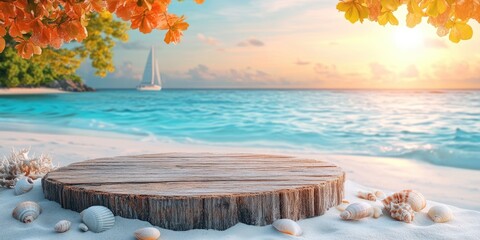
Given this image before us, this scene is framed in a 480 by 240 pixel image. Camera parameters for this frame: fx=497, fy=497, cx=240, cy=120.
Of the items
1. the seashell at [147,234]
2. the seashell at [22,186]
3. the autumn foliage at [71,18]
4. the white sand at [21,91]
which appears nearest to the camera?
the autumn foliage at [71,18]

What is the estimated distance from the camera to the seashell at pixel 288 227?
3.24 m

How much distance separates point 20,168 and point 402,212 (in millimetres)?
3380

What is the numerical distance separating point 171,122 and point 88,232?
18858 millimetres

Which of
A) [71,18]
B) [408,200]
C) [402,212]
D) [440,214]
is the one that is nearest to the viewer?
[71,18]

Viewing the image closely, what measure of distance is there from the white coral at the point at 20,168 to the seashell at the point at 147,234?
6.42 feet

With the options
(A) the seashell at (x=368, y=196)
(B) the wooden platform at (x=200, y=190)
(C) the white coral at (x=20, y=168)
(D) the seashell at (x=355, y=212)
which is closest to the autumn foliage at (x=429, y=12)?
(B) the wooden platform at (x=200, y=190)

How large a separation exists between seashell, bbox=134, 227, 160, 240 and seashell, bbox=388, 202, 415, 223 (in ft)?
5.92

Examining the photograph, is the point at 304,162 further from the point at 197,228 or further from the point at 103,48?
the point at 103,48

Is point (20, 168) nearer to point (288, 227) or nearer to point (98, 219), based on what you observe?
point (98, 219)

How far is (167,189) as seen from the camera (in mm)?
3359

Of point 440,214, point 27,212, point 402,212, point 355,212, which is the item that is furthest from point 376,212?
point 27,212

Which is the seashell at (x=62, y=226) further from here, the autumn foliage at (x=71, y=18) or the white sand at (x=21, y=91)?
the white sand at (x=21, y=91)

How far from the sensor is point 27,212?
343 centimetres

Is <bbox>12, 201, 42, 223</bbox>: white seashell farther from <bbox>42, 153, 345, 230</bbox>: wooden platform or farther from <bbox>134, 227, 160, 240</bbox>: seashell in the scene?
<bbox>134, 227, 160, 240</bbox>: seashell
